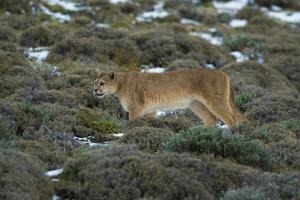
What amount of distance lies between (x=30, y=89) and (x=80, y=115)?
5.93 ft

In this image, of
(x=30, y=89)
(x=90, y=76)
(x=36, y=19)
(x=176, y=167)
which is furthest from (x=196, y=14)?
(x=176, y=167)

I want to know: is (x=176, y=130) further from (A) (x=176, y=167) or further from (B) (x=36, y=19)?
(B) (x=36, y=19)

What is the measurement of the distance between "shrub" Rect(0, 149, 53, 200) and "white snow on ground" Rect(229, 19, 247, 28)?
1013 inches

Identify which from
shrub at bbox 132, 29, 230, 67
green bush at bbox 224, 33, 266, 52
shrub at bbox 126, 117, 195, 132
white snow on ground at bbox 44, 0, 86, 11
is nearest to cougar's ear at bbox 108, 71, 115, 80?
shrub at bbox 126, 117, 195, 132

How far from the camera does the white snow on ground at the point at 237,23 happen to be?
33.6 meters

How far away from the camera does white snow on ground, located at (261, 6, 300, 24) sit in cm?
3596

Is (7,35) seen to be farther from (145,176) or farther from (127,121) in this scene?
(145,176)

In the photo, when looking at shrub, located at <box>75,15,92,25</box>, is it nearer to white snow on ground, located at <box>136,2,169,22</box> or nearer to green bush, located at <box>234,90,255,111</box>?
white snow on ground, located at <box>136,2,169,22</box>

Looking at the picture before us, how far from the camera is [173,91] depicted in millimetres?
13609

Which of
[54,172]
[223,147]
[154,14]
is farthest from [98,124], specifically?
[154,14]

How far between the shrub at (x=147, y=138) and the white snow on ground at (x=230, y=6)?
83.9 feet

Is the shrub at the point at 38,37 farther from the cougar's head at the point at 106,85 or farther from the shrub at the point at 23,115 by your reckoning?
the shrub at the point at 23,115

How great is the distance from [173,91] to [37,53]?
8374mm

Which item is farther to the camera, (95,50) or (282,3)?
(282,3)
